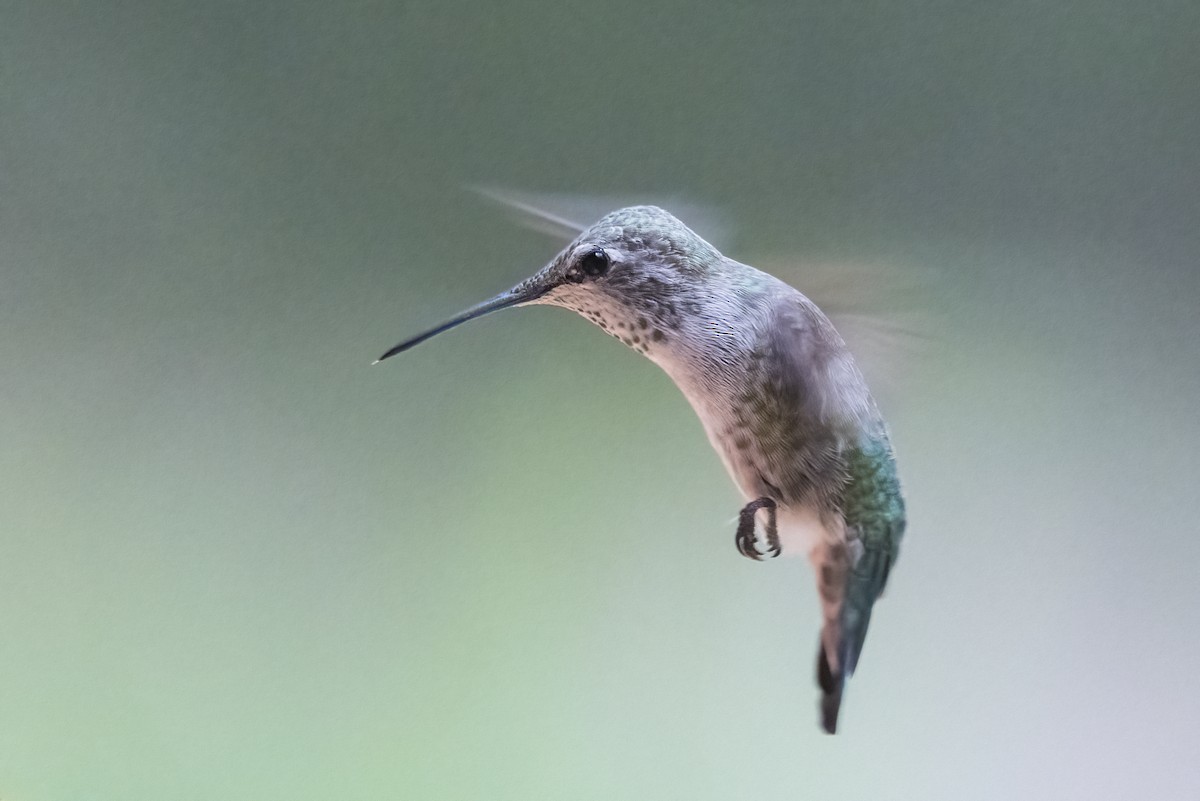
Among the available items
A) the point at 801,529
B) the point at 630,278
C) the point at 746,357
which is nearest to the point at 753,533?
the point at 801,529

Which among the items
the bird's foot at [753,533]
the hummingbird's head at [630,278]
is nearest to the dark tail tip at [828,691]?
the bird's foot at [753,533]

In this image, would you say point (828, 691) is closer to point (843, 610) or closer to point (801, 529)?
point (843, 610)

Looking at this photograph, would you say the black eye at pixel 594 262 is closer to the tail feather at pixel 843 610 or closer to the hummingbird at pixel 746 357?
the hummingbird at pixel 746 357

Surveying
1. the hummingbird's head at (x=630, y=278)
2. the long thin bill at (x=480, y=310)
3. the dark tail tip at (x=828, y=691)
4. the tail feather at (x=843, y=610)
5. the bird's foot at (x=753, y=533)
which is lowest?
the dark tail tip at (x=828, y=691)

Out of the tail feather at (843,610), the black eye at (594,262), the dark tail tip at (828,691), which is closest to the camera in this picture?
the black eye at (594,262)

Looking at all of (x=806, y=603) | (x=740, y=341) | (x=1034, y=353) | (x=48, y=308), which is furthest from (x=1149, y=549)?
(x=48, y=308)

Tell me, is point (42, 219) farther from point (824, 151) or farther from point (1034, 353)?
point (1034, 353)

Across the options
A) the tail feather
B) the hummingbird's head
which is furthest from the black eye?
the tail feather
